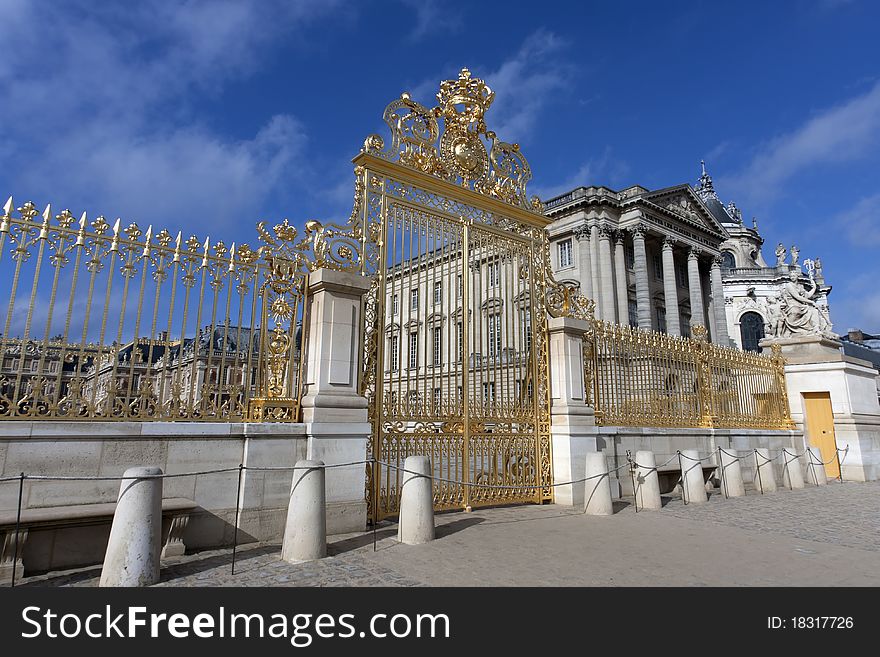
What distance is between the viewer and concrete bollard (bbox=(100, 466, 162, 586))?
443 centimetres

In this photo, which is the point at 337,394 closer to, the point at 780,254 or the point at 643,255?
the point at 643,255

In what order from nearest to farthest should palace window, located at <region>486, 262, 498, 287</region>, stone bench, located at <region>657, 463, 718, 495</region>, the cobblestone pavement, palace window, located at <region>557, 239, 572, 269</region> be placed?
1. the cobblestone pavement
2. palace window, located at <region>486, 262, 498, 287</region>
3. stone bench, located at <region>657, 463, 718, 495</region>
4. palace window, located at <region>557, 239, 572, 269</region>

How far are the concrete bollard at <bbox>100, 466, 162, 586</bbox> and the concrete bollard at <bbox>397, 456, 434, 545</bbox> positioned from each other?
107 inches

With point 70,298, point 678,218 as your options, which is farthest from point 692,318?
point 70,298

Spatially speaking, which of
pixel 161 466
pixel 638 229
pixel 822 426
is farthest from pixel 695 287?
pixel 161 466

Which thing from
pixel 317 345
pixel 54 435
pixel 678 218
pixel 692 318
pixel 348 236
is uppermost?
pixel 678 218

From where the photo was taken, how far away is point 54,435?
5332mm

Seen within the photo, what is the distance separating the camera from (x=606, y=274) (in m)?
40.0

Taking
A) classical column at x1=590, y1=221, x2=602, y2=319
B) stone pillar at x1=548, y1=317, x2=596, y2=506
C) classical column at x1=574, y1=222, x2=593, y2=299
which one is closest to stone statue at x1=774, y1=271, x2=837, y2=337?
stone pillar at x1=548, y1=317, x2=596, y2=506

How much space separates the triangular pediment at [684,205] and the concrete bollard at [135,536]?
1662 inches

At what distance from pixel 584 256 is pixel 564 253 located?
7.49ft

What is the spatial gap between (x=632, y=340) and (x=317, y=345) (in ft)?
24.5

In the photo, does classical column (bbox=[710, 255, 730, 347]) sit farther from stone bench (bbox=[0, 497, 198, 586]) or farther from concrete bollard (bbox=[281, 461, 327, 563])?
stone bench (bbox=[0, 497, 198, 586])
